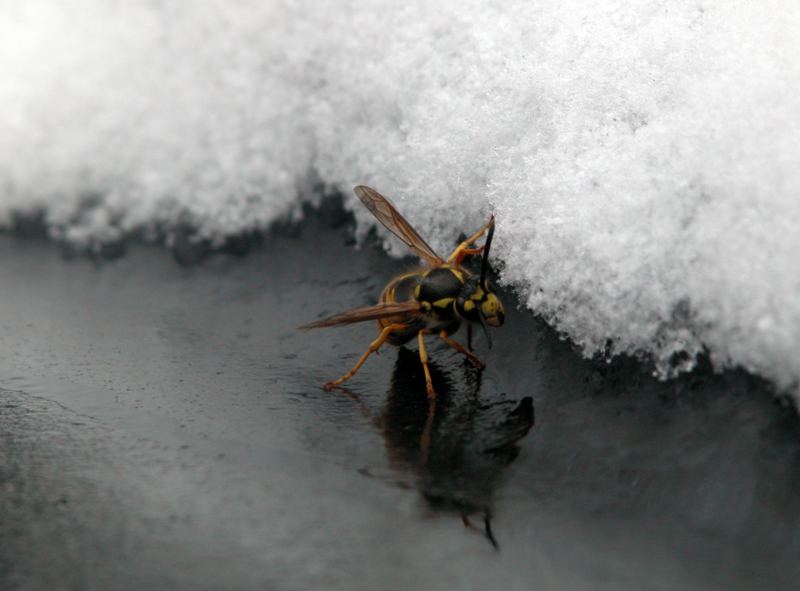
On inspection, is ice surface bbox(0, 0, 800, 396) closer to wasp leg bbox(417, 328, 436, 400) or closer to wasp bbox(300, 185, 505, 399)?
wasp bbox(300, 185, 505, 399)

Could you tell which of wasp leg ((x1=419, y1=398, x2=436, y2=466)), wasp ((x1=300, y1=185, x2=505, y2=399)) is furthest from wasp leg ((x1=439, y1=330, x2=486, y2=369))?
wasp leg ((x1=419, y1=398, x2=436, y2=466))

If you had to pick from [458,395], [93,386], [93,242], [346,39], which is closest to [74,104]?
[93,242]

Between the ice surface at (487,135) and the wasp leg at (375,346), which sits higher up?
the ice surface at (487,135)

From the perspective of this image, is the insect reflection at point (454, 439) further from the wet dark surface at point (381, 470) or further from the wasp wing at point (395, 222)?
the wasp wing at point (395, 222)

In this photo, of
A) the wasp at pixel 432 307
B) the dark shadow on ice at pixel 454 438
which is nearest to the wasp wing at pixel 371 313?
the wasp at pixel 432 307

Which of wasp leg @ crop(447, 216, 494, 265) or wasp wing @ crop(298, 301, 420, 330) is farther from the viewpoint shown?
wasp leg @ crop(447, 216, 494, 265)
